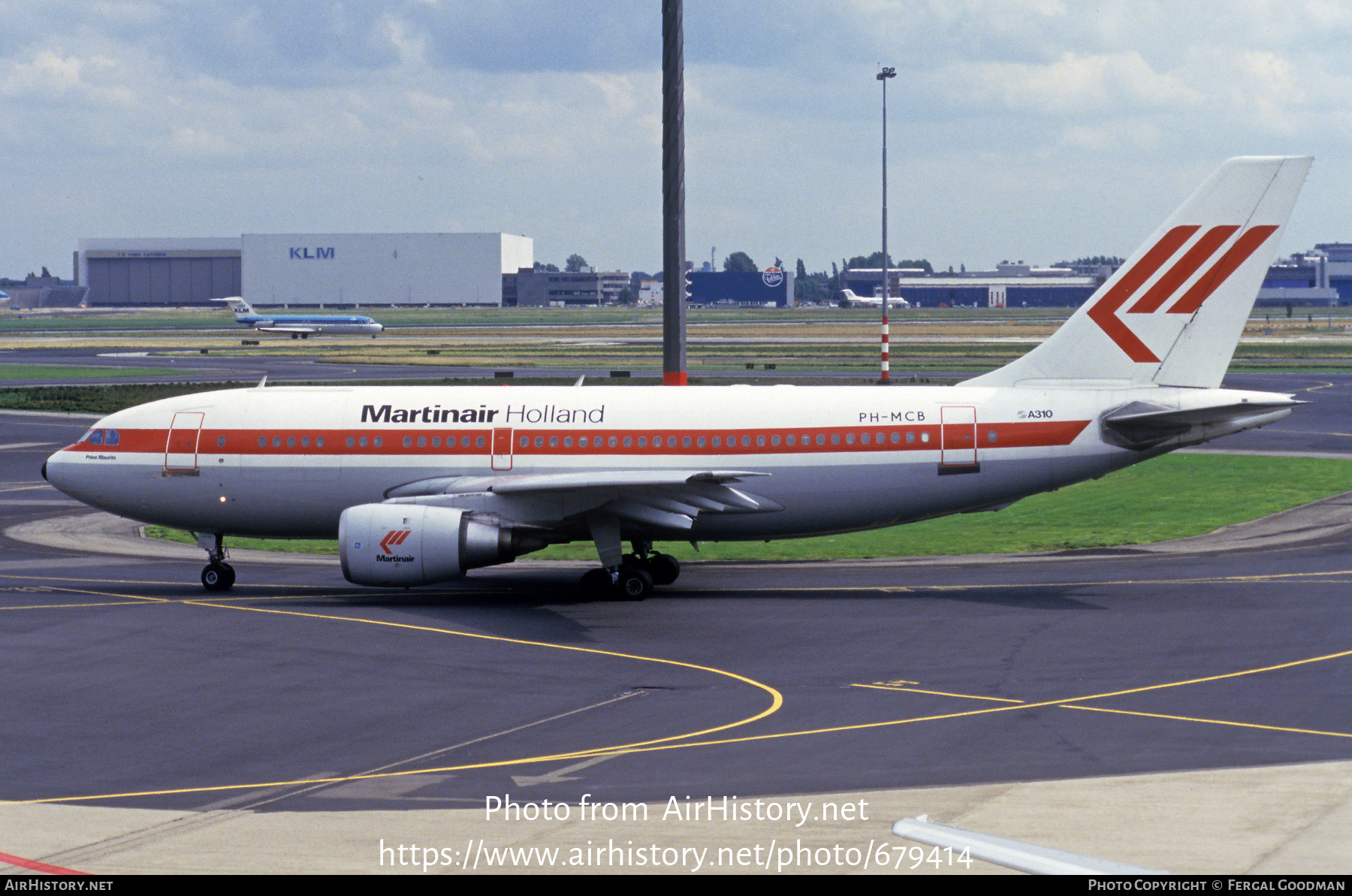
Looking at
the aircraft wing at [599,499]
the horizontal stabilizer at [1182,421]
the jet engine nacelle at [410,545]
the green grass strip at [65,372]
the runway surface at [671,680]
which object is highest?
the horizontal stabilizer at [1182,421]

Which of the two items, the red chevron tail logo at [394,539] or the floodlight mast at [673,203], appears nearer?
the red chevron tail logo at [394,539]

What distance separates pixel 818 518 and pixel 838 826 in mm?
18973

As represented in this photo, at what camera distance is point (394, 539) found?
34094 mm

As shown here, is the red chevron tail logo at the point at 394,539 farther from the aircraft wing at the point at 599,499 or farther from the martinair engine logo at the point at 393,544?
the aircraft wing at the point at 599,499

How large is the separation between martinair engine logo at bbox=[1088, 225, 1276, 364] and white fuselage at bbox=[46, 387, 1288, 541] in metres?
1.48

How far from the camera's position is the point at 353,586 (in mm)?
38344

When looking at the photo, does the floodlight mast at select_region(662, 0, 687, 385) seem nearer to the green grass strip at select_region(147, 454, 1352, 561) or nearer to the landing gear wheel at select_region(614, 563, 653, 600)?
the green grass strip at select_region(147, 454, 1352, 561)

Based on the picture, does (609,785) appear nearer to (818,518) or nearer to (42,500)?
(818,518)

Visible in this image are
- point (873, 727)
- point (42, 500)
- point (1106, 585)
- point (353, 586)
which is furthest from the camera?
point (42, 500)

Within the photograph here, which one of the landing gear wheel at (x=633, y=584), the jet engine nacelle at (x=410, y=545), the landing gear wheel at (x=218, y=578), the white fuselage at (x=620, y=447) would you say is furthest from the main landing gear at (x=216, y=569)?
the landing gear wheel at (x=633, y=584)

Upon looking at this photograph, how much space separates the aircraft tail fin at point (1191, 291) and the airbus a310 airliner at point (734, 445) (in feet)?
0.13

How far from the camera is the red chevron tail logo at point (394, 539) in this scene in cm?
3406

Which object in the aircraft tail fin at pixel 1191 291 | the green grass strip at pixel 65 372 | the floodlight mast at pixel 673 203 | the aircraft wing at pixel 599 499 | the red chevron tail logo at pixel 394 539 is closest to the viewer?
the red chevron tail logo at pixel 394 539
